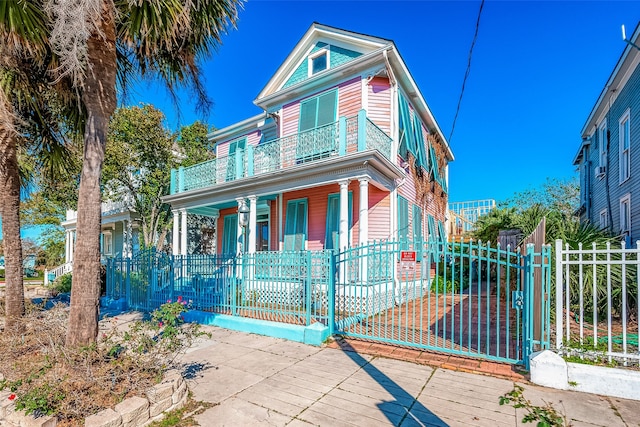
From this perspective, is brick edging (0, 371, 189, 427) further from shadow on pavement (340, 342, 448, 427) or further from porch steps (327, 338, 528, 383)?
porch steps (327, 338, 528, 383)

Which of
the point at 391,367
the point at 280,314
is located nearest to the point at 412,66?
the point at 280,314

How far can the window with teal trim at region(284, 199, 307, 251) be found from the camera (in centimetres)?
1183

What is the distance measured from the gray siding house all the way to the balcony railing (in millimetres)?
7431

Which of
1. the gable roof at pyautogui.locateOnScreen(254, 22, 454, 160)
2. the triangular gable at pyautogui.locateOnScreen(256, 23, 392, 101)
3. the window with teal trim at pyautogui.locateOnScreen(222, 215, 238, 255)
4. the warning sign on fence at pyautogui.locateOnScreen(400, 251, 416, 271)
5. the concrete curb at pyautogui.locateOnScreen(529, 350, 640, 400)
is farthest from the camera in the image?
the window with teal trim at pyautogui.locateOnScreen(222, 215, 238, 255)

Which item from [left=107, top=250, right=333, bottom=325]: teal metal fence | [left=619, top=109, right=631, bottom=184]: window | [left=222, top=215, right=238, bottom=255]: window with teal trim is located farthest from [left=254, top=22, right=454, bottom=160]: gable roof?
[left=107, top=250, right=333, bottom=325]: teal metal fence

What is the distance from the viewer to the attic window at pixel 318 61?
12.3m

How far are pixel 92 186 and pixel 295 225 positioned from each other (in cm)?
795

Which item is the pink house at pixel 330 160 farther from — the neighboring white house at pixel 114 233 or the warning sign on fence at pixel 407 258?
the neighboring white house at pixel 114 233

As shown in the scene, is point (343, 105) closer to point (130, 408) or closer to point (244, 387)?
point (244, 387)

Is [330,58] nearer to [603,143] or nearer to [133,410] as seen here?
[133,410]

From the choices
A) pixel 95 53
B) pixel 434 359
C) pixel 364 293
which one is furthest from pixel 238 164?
pixel 434 359

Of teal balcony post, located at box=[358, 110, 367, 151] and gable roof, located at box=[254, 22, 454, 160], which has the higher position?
gable roof, located at box=[254, 22, 454, 160]

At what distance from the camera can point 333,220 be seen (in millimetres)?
11023

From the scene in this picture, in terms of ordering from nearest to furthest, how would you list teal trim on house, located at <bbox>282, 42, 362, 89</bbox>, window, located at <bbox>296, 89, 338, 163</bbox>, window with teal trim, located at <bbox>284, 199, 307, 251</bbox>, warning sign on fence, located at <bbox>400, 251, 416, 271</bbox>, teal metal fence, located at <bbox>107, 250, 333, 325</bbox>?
warning sign on fence, located at <bbox>400, 251, 416, 271</bbox> < teal metal fence, located at <bbox>107, 250, 333, 325</bbox> < window, located at <bbox>296, 89, 338, 163</bbox> < teal trim on house, located at <bbox>282, 42, 362, 89</bbox> < window with teal trim, located at <bbox>284, 199, 307, 251</bbox>
